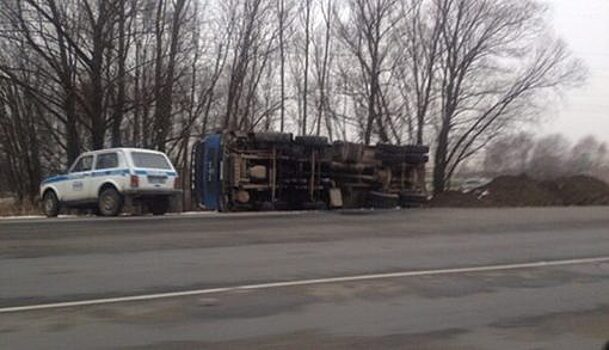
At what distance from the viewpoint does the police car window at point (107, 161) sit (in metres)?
20.9

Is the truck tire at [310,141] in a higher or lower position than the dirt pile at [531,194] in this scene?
higher

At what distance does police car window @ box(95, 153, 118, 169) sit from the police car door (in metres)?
0.32

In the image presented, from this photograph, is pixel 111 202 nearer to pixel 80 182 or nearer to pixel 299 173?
pixel 80 182

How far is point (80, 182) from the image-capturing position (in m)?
21.6

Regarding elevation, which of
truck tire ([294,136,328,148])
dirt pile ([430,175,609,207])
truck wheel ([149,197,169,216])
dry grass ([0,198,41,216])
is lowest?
dry grass ([0,198,41,216])

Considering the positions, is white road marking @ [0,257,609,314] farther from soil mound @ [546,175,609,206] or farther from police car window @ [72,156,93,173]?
soil mound @ [546,175,609,206]

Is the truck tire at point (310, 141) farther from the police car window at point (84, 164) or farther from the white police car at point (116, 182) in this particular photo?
the police car window at point (84, 164)

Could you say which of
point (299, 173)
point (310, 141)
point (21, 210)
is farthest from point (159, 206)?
point (21, 210)

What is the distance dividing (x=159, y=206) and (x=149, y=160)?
4.59 ft

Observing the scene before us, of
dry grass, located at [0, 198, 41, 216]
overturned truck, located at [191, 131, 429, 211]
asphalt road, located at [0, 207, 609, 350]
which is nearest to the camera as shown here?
asphalt road, located at [0, 207, 609, 350]

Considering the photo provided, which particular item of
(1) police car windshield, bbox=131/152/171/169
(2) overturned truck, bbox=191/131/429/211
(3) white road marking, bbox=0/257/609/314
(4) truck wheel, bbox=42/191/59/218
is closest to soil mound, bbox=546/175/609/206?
(2) overturned truck, bbox=191/131/429/211

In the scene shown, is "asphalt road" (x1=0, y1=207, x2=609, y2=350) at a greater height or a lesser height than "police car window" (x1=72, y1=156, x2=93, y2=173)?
lesser

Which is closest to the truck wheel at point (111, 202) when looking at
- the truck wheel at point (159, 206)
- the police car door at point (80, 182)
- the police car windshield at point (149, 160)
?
the police car door at point (80, 182)

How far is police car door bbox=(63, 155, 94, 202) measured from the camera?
21.4 meters
